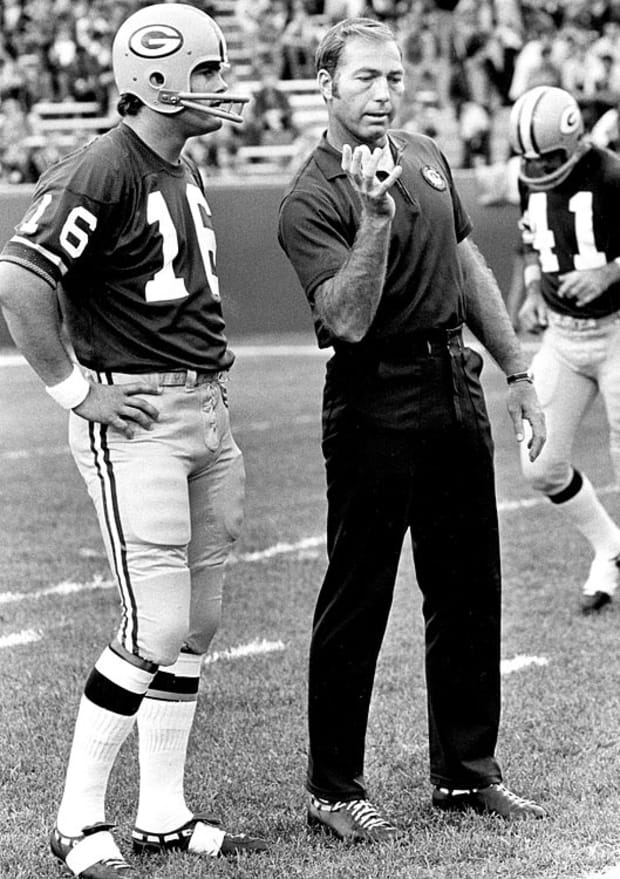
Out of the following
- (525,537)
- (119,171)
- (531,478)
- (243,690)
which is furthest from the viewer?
(525,537)

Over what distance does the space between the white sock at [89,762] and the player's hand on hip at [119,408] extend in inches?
26.7

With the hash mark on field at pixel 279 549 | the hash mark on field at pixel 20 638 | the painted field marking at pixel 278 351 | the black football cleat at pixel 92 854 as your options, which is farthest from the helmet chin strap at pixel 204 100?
the painted field marking at pixel 278 351

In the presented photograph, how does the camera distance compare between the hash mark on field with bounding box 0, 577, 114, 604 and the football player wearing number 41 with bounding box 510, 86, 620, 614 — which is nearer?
the football player wearing number 41 with bounding box 510, 86, 620, 614

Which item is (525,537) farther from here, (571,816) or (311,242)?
(311,242)

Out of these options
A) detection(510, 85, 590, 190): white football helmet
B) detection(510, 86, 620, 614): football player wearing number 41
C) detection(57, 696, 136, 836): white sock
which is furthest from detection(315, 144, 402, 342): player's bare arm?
detection(510, 86, 620, 614): football player wearing number 41

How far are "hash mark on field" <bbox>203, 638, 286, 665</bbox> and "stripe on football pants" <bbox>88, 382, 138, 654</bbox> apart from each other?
2.00 meters

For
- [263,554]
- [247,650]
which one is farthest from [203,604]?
[263,554]

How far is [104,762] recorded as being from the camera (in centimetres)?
358

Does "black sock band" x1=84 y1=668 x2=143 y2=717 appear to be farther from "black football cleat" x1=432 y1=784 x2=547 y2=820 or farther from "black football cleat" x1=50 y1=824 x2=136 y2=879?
"black football cleat" x1=432 y1=784 x2=547 y2=820

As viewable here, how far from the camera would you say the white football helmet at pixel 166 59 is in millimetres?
3559

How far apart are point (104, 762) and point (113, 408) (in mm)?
862

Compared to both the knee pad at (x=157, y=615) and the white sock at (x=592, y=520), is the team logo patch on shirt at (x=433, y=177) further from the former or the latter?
the white sock at (x=592, y=520)

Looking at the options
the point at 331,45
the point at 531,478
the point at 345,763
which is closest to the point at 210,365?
the point at 331,45

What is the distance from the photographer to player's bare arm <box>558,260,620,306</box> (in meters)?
6.00
